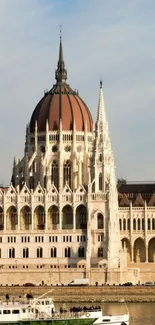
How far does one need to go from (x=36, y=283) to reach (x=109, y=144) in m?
28.5

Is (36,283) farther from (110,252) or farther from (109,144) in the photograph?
(109,144)

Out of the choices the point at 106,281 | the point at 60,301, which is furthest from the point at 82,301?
the point at 106,281

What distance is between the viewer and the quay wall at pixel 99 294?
164m

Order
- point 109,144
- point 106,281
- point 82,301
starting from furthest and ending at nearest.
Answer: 1. point 109,144
2. point 106,281
3. point 82,301

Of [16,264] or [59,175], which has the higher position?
[59,175]

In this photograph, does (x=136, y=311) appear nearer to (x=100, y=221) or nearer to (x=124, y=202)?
(x=100, y=221)

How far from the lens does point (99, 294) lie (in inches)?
6516

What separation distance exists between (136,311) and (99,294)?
20.2m

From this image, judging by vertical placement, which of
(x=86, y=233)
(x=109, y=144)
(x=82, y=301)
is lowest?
(x=82, y=301)

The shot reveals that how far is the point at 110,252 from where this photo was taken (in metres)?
182

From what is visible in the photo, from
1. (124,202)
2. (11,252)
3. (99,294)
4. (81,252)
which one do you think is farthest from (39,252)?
(99,294)

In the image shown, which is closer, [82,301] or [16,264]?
[82,301]

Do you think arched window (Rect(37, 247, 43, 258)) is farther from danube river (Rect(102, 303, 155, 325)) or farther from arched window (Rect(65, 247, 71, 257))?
danube river (Rect(102, 303, 155, 325))

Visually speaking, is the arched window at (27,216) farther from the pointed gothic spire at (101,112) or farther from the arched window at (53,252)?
the pointed gothic spire at (101,112)
